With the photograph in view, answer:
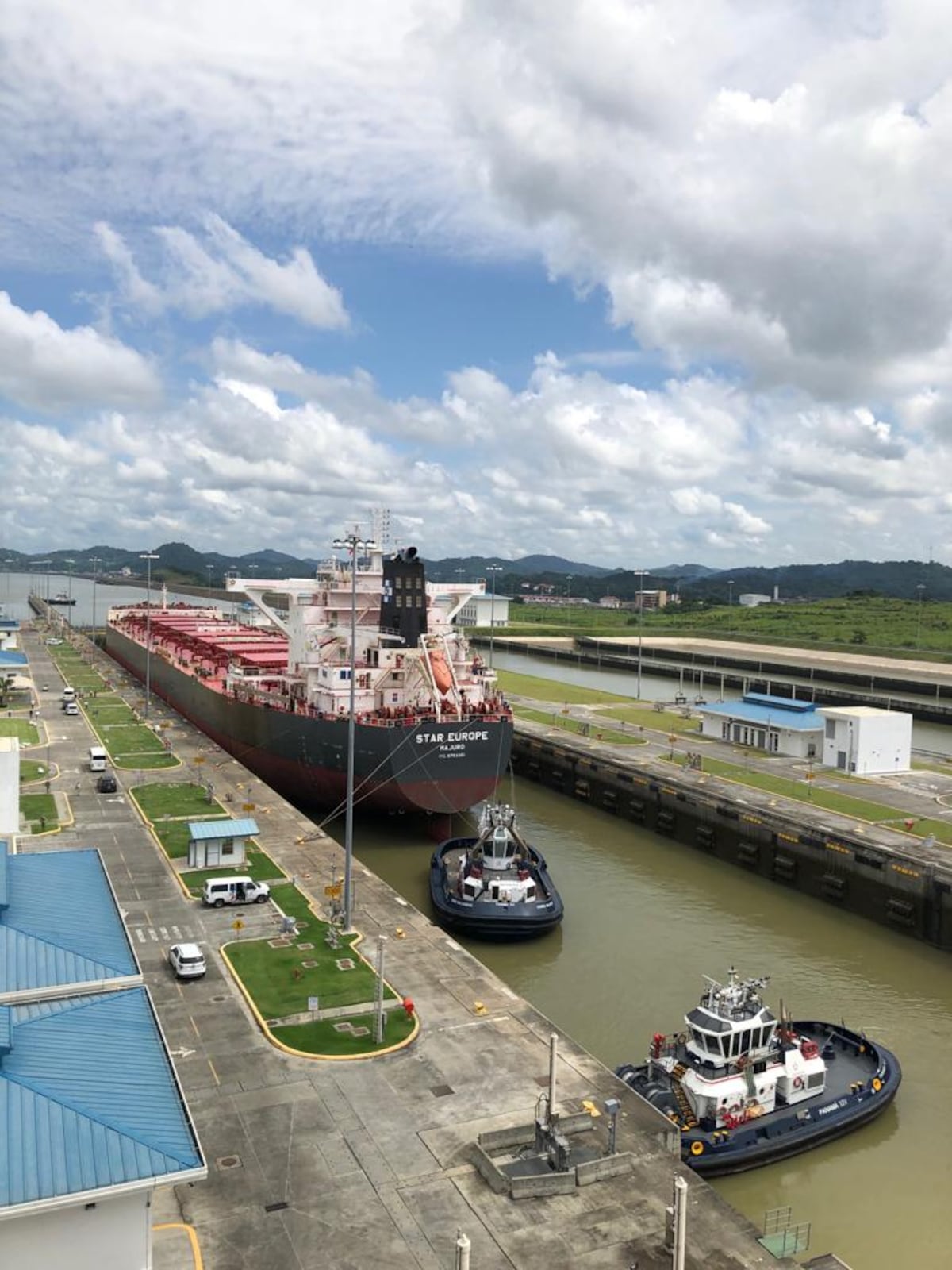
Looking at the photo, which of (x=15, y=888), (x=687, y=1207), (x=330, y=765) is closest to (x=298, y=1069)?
(x=15, y=888)

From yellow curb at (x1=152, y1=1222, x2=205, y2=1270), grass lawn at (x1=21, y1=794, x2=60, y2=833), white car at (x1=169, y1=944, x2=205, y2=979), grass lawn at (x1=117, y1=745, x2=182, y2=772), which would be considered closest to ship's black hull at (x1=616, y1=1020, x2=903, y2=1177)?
yellow curb at (x1=152, y1=1222, x2=205, y2=1270)

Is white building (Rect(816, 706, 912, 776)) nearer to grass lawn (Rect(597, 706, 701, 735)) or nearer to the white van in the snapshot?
grass lawn (Rect(597, 706, 701, 735))

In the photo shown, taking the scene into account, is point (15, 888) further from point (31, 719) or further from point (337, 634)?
point (31, 719)

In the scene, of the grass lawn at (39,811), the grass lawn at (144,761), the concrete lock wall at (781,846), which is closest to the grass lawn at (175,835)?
the grass lawn at (39,811)

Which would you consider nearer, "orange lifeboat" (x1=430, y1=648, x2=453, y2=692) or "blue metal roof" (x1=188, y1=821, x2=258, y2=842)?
"blue metal roof" (x1=188, y1=821, x2=258, y2=842)

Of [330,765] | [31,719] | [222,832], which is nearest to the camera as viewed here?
[222,832]

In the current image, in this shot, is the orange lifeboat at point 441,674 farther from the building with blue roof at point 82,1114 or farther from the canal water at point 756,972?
the building with blue roof at point 82,1114
